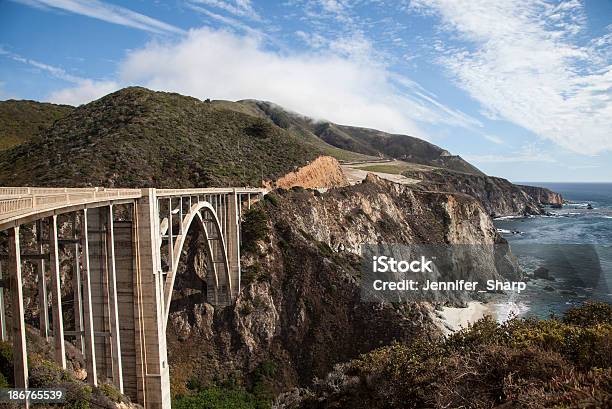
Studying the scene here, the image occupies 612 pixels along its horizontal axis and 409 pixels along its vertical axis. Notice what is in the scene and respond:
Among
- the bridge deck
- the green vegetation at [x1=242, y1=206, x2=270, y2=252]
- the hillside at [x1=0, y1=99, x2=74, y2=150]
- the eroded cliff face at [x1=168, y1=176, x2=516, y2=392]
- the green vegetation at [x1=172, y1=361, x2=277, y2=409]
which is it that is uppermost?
the hillside at [x1=0, y1=99, x2=74, y2=150]

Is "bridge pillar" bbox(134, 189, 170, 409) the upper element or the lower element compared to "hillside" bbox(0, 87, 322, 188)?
lower

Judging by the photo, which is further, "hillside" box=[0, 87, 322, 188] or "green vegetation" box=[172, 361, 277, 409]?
"hillside" box=[0, 87, 322, 188]

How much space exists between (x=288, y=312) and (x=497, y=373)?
→ 80.5ft

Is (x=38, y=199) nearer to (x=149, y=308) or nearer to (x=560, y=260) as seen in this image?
(x=149, y=308)

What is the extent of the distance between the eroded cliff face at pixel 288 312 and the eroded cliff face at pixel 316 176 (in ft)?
8.51

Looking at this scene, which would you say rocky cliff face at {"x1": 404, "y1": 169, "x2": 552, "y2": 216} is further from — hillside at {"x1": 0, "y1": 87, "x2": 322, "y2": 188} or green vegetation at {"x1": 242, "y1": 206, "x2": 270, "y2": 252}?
green vegetation at {"x1": 242, "y1": 206, "x2": 270, "y2": 252}

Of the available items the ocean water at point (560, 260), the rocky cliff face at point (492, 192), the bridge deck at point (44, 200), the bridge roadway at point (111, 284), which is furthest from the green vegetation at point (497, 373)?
the rocky cliff face at point (492, 192)

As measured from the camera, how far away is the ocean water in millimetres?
43781

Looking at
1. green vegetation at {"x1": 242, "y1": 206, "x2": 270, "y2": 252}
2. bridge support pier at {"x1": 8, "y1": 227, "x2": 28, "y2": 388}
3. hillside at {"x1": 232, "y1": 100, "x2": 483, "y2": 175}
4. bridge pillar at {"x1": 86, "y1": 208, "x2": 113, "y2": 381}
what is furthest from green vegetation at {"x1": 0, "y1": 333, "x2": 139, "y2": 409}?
hillside at {"x1": 232, "y1": 100, "x2": 483, "y2": 175}

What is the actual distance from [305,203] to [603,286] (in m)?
36.4

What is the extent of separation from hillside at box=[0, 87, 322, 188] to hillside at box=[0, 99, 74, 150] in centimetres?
1560

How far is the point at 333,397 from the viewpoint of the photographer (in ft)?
55.9

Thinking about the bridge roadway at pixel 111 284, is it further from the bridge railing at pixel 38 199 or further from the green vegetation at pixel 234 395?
the green vegetation at pixel 234 395

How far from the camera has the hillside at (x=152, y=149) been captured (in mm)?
36844
